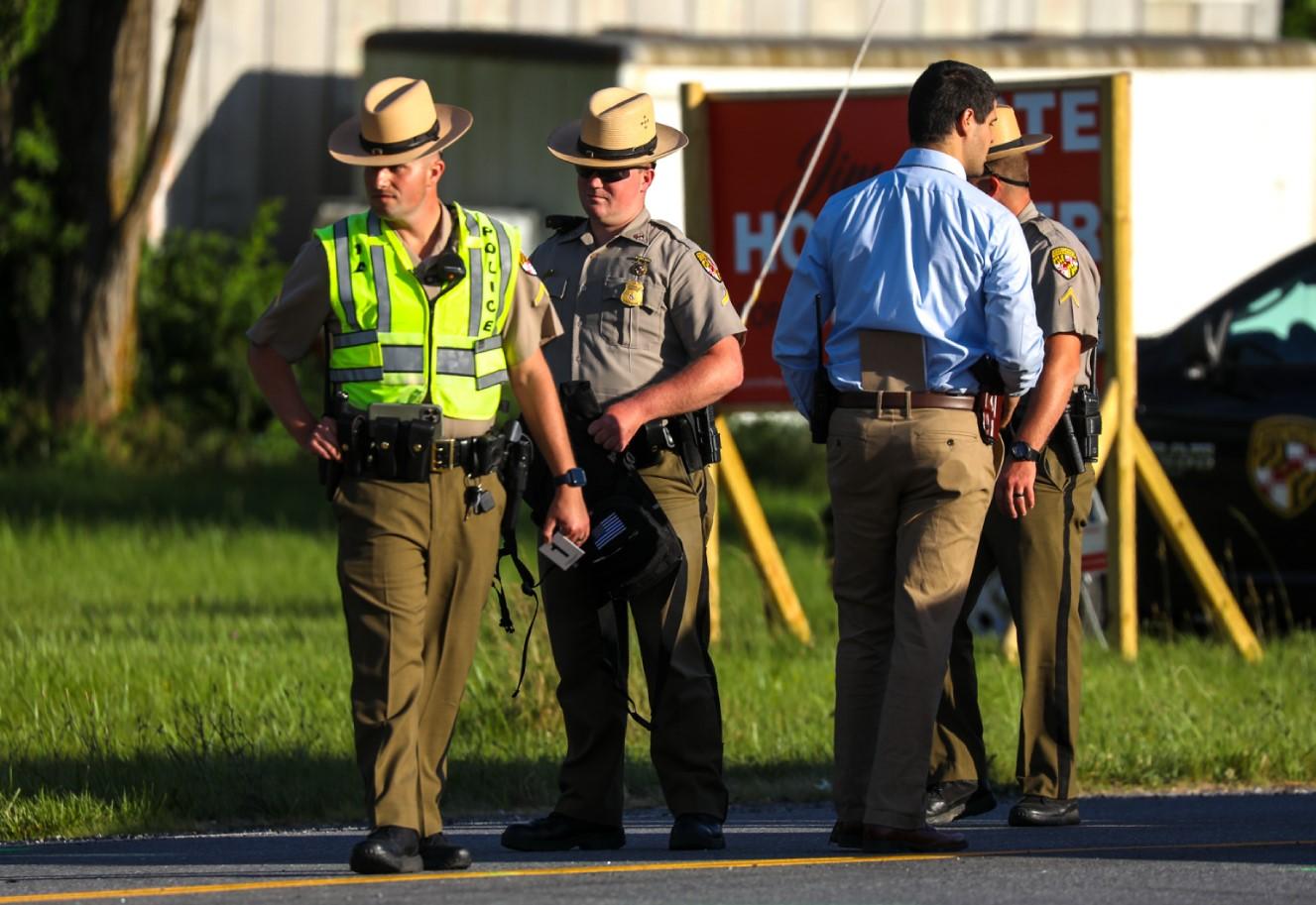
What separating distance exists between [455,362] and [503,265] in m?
0.27

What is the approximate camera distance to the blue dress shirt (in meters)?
6.31

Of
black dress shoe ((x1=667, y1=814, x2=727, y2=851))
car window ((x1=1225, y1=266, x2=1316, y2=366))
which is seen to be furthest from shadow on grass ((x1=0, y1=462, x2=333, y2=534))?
black dress shoe ((x1=667, y1=814, x2=727, y2=851))

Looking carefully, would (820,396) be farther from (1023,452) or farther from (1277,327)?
(1277,327)

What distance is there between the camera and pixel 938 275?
20.8 feet

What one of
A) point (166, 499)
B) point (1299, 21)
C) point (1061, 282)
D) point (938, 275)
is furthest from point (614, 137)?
point (1299, 21)

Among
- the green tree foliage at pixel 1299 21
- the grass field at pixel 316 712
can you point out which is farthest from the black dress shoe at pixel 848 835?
the green tree foliage at pixel 1299 21

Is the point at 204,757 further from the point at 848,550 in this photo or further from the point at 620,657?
the point at 848,550

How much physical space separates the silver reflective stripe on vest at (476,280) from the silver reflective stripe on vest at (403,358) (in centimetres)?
13

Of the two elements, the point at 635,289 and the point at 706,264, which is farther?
the point at 706,264

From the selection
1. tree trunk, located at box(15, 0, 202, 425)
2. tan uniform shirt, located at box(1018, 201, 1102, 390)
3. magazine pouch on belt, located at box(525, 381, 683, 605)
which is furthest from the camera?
tree trunk, located at box(15, 0, 202, 425)

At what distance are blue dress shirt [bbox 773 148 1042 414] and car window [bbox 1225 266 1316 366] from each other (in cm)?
424

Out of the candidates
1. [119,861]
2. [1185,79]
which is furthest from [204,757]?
[1185,79]

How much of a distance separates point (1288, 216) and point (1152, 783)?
9906mm

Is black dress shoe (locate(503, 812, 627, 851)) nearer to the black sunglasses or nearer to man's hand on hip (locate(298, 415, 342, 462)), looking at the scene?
man's hand on hip (locate(298, 415, 342, 462))
